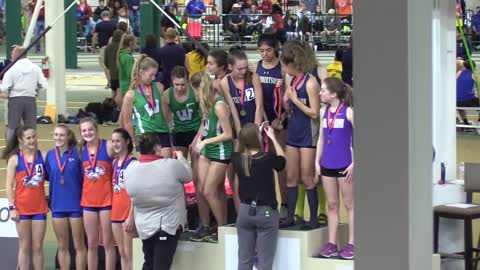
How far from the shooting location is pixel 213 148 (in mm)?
10188

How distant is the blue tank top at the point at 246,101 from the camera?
10070mm

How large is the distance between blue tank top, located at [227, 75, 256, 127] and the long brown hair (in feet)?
2.11

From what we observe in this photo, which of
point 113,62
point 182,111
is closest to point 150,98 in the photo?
point 182,111

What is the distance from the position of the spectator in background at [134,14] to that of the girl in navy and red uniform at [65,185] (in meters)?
24.2

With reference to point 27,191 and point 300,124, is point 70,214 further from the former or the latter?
point 300,124

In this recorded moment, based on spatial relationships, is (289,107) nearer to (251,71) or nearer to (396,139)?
(251,71)

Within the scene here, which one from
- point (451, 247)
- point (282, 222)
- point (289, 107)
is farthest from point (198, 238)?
point (451, 247)

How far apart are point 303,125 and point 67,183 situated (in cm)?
228

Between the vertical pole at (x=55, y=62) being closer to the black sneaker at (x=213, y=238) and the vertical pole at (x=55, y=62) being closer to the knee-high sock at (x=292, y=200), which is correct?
the black sneaker at (x=213, y=238)

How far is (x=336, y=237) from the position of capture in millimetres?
9875

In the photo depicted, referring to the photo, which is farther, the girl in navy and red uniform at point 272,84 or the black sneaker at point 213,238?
the black sneaker at point 213,238

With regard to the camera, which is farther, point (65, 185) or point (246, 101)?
point (65, 185)

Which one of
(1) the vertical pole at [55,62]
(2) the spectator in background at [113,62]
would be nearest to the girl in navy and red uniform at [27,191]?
(2) the spectator in background at [113,62]

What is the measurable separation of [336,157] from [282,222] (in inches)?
35.6
